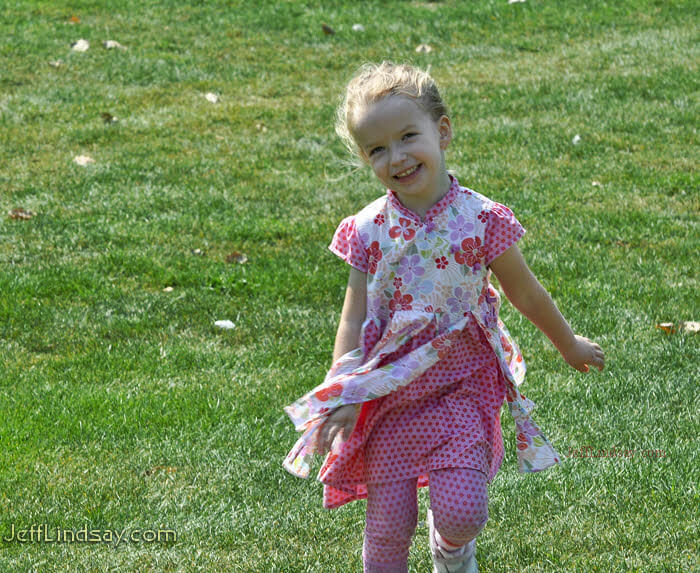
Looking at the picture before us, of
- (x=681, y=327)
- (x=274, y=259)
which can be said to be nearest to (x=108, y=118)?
(x=274, y=259)

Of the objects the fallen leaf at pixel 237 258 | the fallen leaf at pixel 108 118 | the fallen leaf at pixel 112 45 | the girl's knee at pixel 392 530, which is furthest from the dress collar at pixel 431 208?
the fallen leaf at pixel 112 45

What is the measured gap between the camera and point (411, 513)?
2857 millimetres

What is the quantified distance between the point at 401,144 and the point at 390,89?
161 mm

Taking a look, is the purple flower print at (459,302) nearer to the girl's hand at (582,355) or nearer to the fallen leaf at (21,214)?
the girl's hand at (582,355)

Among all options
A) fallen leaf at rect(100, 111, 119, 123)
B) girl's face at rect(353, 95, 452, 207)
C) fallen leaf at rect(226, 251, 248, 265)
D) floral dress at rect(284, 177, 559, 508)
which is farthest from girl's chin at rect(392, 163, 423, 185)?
fallen leaf at rect(100, 111, 119, 123)

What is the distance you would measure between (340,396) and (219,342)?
8.17 feet

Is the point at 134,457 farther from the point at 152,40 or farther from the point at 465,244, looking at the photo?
the point at 152,40

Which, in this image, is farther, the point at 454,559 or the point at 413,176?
the point at 454,559

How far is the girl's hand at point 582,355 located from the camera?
3059mm

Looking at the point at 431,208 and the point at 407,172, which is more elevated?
the point at 407,172

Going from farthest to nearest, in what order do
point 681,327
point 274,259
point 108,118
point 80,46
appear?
point 80,46 → point 108,118 → point 274,259 → point 681,327

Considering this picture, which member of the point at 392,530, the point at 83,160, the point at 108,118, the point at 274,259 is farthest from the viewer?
the point at 108,118

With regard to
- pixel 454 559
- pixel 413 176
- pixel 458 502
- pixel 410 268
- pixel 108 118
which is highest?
pixel 413 176

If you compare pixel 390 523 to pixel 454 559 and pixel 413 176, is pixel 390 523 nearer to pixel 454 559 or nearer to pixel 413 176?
pixel 454 559
